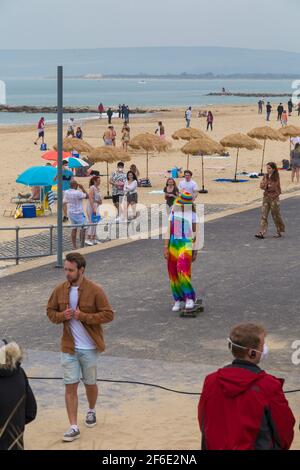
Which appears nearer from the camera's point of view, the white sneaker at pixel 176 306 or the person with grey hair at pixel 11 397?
the person with grey hair at pixel 11 397

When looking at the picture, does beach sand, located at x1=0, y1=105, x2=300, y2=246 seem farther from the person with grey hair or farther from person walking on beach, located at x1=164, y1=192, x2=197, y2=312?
the person with grey hair

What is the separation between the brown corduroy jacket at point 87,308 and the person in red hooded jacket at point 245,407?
2.61 m

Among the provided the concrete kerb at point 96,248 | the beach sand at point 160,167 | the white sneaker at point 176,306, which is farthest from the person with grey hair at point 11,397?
the beach sand at point 160,167

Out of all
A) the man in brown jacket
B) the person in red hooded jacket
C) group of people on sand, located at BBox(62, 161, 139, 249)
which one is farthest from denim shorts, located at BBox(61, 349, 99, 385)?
group of people on sand, located at BBox(62, 161, 139, 249)

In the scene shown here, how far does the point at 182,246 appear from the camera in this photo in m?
11.6

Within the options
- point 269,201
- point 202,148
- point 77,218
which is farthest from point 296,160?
point 77,218

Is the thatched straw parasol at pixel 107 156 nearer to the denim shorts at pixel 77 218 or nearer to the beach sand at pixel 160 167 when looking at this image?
the beach sand at pixel 160 167

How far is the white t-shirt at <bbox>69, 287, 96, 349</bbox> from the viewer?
7637mm

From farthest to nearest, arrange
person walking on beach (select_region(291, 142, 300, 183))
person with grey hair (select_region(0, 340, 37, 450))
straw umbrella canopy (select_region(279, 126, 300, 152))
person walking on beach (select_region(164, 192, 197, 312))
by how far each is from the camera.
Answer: straw umbrella canopy (select_region(279, 126, 300, 152)) → person walking on beach (select_region(291, 142, 300, 183)) → person walking on beach (select_region(164, 192, 197, 312)) → person with grey hair (select_region(0, 340, 37, 450))

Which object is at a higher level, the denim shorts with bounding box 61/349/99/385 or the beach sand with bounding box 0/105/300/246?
the denim shorts with bounding box 61/349/99/385

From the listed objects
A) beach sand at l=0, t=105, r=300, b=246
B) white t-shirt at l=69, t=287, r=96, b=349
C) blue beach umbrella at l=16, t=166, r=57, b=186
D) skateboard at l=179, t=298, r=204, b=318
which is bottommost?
beach sand at l=0, t=105, r=300, b=246

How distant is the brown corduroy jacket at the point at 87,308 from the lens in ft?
24.8

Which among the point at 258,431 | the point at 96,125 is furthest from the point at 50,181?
the point at 96,125
